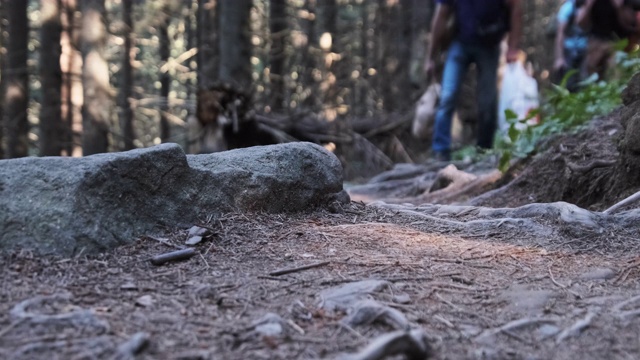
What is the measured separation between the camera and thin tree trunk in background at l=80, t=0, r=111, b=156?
30.0 feet

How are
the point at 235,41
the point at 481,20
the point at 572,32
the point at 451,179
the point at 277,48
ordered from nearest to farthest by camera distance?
the point at 451,179
the point at 481,20
the point at 572,32
the point at 235,41
the point at 277,48

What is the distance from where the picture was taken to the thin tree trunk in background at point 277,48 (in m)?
12.9

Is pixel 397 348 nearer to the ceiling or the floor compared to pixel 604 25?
nearer to the floor

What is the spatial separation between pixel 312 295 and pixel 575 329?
91 centimetres

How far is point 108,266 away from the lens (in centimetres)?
239

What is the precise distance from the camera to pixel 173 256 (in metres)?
2.52

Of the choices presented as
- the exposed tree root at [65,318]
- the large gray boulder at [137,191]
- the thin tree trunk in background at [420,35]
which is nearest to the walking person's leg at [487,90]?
the large gray boulder at [137,191]

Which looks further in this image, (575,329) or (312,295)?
(312,295)

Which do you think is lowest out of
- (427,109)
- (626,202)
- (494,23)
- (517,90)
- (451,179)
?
(451,179)

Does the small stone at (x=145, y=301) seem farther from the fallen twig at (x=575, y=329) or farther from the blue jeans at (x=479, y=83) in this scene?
the blue jeans at (x=479, y=83)

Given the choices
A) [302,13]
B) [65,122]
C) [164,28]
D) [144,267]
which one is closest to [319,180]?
[144,267]

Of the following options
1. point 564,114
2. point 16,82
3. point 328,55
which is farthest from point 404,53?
point 564,114

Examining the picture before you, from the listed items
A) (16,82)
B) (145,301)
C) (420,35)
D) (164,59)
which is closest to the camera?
(145,301)

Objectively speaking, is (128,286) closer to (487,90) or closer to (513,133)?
(513,133)
